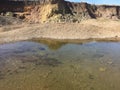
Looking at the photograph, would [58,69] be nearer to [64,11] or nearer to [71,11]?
[64,11]

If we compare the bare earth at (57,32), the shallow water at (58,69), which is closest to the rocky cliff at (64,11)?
the bare earth at (57,32)

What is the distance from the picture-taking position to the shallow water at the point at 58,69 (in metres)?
12.1

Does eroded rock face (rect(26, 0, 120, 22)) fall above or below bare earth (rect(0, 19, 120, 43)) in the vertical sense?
above

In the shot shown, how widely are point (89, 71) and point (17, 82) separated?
15.5ft

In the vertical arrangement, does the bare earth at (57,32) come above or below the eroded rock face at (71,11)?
below

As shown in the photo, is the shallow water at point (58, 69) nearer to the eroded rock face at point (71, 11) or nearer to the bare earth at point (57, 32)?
the bare earth at point (57, 32)

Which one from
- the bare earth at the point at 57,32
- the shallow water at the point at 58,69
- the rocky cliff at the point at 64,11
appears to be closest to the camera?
the shallow water at the point at 58,69

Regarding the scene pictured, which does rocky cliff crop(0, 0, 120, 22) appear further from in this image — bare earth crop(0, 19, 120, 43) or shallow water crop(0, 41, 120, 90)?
shallow water crop(0, 41, 120, 90)

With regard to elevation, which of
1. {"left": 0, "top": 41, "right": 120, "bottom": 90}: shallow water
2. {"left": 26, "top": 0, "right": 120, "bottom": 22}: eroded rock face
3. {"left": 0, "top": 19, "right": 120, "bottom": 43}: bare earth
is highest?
{"left": 26, "top": 0, "right": 120, "bottom": 22}: eroded rock face

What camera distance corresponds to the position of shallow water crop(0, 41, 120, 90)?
12.1m

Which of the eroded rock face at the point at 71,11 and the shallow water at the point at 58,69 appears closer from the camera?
the shallow water at the point at 58,69

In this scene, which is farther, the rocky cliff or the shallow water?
A: the rocky cliff

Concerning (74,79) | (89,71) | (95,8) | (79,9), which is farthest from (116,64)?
(95,8)

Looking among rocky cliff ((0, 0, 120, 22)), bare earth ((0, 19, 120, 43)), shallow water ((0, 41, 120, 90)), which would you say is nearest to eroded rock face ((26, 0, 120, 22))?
rocky cliff ((0, 0, 120, 22))
